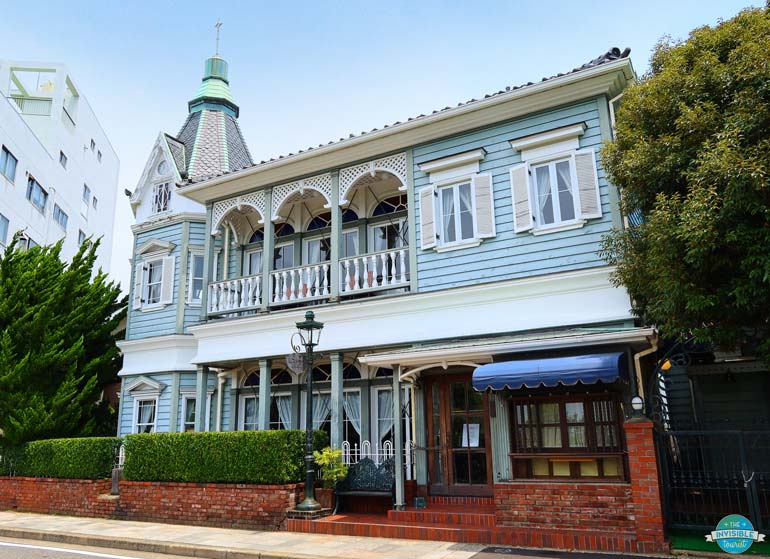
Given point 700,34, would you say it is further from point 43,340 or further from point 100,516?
point 43,340

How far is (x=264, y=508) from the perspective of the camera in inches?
470

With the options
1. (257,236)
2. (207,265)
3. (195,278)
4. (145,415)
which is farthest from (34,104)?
(207,265)

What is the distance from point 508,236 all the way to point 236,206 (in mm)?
7252

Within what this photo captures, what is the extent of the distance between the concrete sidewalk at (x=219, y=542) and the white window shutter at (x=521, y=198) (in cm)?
570

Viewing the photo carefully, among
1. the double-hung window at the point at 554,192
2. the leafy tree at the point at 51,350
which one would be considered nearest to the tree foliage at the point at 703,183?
the double-hung window at the point at 554,192

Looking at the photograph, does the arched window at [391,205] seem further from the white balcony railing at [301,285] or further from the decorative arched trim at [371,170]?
the white balcony railing at [301,285]

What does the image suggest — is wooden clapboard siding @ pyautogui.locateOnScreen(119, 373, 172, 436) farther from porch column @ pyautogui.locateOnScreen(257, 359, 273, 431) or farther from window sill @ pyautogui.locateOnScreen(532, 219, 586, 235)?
window sill @ pyautogui.locateOnScreen(532, 219, 586, 235)

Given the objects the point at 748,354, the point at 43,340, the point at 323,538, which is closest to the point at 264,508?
the point at 323,538

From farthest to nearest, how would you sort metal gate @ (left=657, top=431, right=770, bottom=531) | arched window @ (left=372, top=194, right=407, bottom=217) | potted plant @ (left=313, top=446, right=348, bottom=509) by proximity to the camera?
arched window @ (left=372, top=194, right=407, bottom=217)
potted plant @ (left=313, top=446, right=348, bottom=509)
metal gate @ (left=657, top=431, right=770, bottom=531)

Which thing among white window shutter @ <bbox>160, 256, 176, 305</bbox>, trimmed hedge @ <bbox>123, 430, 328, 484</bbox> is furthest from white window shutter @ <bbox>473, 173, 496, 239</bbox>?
white window shutter @ <bbox>160, 256, 176, 305</bbox>

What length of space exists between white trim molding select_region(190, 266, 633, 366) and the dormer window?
5.22 metres

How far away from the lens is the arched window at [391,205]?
15.5m

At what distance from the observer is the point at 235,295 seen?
49.5ft

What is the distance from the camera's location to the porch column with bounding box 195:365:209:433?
596 inches
